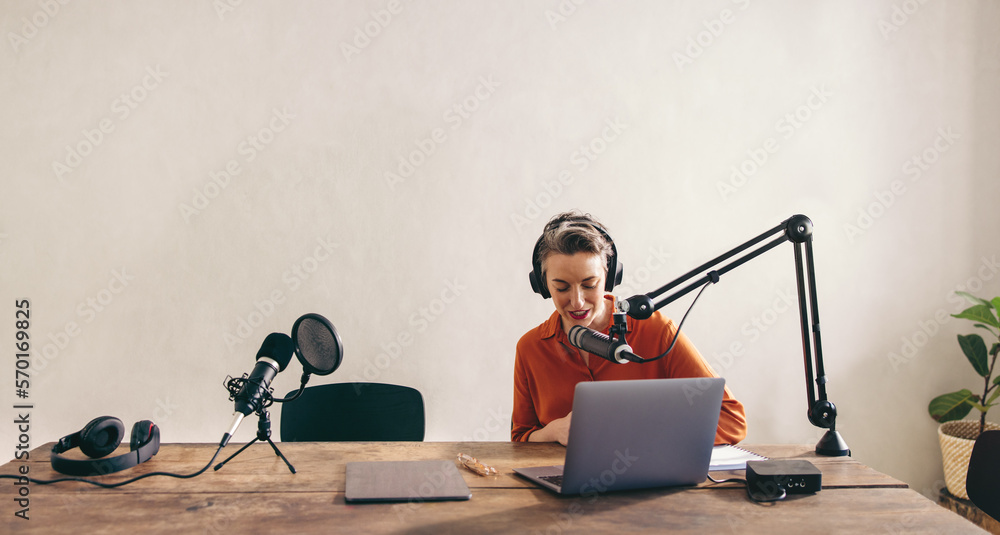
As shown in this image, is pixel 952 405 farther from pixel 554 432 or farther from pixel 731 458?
pixel 554 432

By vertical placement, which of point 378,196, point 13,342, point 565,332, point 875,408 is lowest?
point 875,408

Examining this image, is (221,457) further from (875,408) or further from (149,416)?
(875,408)

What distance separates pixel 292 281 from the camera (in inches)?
106

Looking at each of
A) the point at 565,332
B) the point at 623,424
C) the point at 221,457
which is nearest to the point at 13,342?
the point at 221,457

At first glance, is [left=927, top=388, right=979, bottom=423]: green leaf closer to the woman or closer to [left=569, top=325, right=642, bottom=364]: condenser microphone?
the woman

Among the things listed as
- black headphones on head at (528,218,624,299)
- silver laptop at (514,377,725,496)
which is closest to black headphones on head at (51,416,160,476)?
silver laptop at (514,377,725,496)

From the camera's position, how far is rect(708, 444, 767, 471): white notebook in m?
1.47

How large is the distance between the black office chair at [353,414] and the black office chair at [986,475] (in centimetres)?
143

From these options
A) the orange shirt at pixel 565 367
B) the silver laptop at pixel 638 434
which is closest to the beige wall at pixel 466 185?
the orange shirt at pixel 565 367

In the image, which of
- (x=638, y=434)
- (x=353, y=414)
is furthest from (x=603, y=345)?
(x=353, y=414)

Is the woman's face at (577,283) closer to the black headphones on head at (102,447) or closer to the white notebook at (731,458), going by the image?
the white notebook at (731,458)

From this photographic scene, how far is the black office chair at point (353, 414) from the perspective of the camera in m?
2.07

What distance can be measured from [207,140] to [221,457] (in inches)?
60.7

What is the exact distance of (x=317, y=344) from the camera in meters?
1.43
